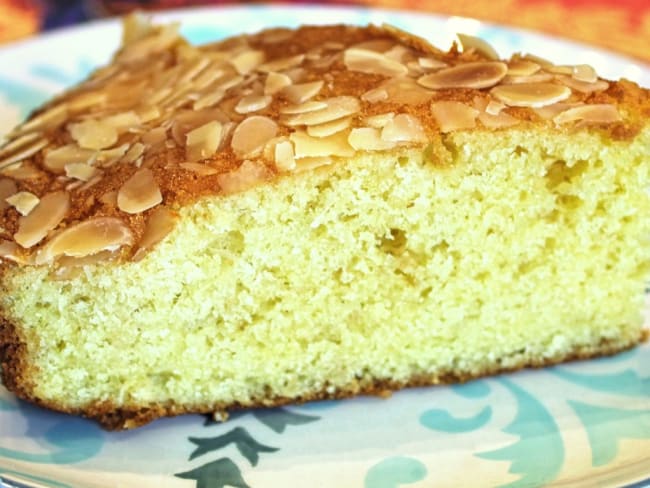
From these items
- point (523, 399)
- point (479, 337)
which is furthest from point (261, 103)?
point (523, 399)

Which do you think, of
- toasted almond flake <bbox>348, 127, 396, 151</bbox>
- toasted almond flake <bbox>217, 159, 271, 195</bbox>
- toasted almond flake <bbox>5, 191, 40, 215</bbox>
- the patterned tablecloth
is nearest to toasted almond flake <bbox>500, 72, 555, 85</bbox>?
toasted almond flake <bbox>348, 127, 396, 151</bbox>

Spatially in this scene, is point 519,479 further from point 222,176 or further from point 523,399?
point 222,176

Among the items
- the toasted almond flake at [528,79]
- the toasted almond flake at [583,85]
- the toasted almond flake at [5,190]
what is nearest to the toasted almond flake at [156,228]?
the toasted almond flake at [5,190]

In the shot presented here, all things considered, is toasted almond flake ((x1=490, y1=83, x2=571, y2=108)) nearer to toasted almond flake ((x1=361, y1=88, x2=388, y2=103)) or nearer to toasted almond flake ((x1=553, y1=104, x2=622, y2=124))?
toasted almond flake ((x1=553, y1=104, x2=622, y2=124))

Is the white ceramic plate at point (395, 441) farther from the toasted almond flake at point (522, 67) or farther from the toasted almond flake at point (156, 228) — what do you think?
the toasted almond flake at point (522, 67)

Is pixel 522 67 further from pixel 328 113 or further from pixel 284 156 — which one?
pixel 284 156

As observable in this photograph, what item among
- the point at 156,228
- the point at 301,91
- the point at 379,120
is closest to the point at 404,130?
the point at 379,120
